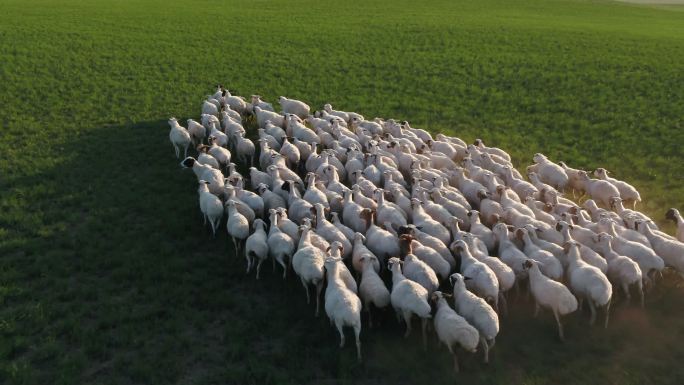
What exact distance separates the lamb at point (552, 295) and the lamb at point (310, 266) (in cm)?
435

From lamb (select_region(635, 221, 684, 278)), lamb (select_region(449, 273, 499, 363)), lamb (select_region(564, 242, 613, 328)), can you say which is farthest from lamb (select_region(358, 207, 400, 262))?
lamb (select_region(635, 221, 684, 278))

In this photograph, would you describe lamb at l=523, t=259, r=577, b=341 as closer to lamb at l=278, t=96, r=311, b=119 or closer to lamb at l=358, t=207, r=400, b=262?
lamb at l=358, t=207, r=400, b=262

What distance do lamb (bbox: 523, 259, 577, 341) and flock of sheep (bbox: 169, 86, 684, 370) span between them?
25 millimetres

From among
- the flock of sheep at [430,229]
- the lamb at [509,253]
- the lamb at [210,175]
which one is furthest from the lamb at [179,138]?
the lamb at [509,253]

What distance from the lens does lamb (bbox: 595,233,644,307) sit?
11.4m

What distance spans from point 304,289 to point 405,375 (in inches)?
135

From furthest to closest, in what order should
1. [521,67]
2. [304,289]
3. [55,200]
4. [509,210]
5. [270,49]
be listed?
[270,49] < [521,67] < [55,200] < [509,210] < [304,289]

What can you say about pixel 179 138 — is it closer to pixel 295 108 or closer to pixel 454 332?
pixel 295 108

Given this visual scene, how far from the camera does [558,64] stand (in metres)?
35.5

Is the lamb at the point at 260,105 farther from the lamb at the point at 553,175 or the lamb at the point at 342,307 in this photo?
the lamb at the point at 342,307

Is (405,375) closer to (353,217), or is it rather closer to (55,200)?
(353,217)

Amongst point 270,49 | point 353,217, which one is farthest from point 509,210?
point 270,49

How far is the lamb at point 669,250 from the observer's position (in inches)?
471

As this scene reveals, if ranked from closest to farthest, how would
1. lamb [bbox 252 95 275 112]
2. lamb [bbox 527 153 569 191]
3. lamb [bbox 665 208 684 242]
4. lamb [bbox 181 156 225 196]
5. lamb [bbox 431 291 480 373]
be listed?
lamb [bbox 431 291 480 373]
lamb [bbox 665 208 684 242]
lamb [bbox 181 156 225 196]
lamb [bbox 527 153 569 191]
lamb [bbox 252 95 275 112]
